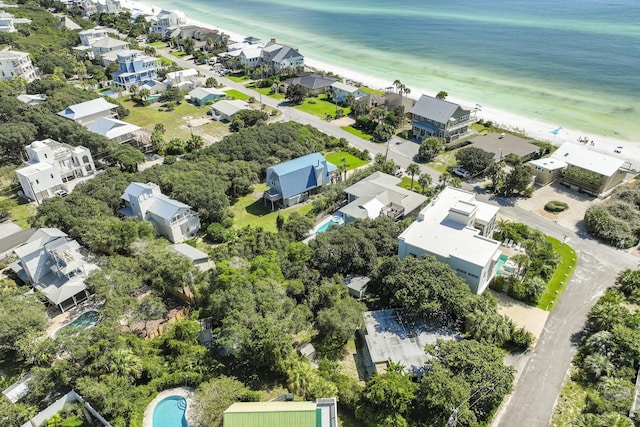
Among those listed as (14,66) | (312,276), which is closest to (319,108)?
(312,276)

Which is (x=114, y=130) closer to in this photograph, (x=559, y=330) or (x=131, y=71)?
(x=131, y=71)

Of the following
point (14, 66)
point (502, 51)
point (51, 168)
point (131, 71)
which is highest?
point (14, 66)

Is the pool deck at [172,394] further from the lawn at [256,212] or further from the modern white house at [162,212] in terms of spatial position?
the lawn at [256,212]

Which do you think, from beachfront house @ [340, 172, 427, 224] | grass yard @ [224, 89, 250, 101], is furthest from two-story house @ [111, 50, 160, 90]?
beachfront house @ [340, 172, 427, 224]

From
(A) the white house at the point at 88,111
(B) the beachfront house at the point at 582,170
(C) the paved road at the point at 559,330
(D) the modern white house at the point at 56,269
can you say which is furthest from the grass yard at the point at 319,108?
(D) the modern white house at the point at 56,269

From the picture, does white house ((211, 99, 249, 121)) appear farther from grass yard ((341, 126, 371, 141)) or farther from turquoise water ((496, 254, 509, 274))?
turquoise water ((496, 254, 509, 274))

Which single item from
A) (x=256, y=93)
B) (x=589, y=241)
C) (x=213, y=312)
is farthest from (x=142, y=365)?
(x=256, y=93)

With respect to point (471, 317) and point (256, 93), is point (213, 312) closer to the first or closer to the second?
point (471, 317)
